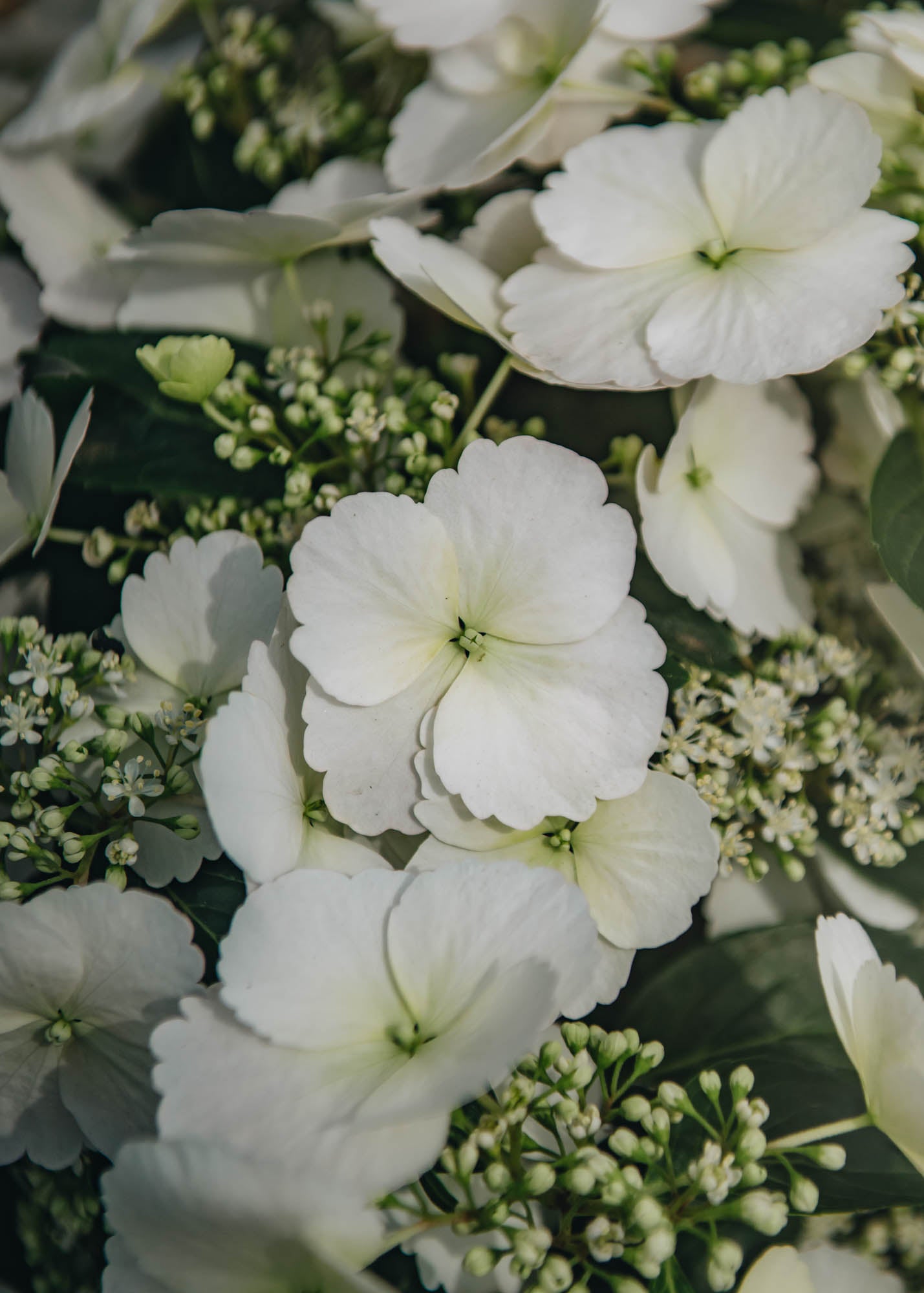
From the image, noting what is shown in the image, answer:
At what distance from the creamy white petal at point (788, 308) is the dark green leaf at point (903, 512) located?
6.3 inches

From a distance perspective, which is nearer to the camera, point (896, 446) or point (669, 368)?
point (669, 368)

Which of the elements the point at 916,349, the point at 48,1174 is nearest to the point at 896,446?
the point at 916,349

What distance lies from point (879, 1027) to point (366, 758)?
1.22ft

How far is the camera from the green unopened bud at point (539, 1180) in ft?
1.96

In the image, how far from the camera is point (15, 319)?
1.05 metres

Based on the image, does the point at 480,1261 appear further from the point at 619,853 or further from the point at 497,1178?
the point at 619,853

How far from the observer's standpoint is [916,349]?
2.78 feet

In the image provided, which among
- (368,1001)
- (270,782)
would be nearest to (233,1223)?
(368,1001)

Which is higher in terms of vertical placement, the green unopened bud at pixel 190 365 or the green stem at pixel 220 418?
the green unopened bud at pixel 190 365

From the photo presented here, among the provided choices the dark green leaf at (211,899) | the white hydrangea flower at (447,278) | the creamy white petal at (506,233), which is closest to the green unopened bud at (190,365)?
the white hydrangea flower at (447,278)

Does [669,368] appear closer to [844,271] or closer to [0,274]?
[844,271]

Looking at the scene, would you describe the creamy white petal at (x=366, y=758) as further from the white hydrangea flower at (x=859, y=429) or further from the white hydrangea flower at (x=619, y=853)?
the white hydrangea flower at (x=859, y=429)

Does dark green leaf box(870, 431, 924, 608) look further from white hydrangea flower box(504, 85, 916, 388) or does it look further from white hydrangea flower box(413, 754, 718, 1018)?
white hydrangea flower box(413, 754, 718, 1018)

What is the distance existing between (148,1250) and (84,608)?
54 cm
